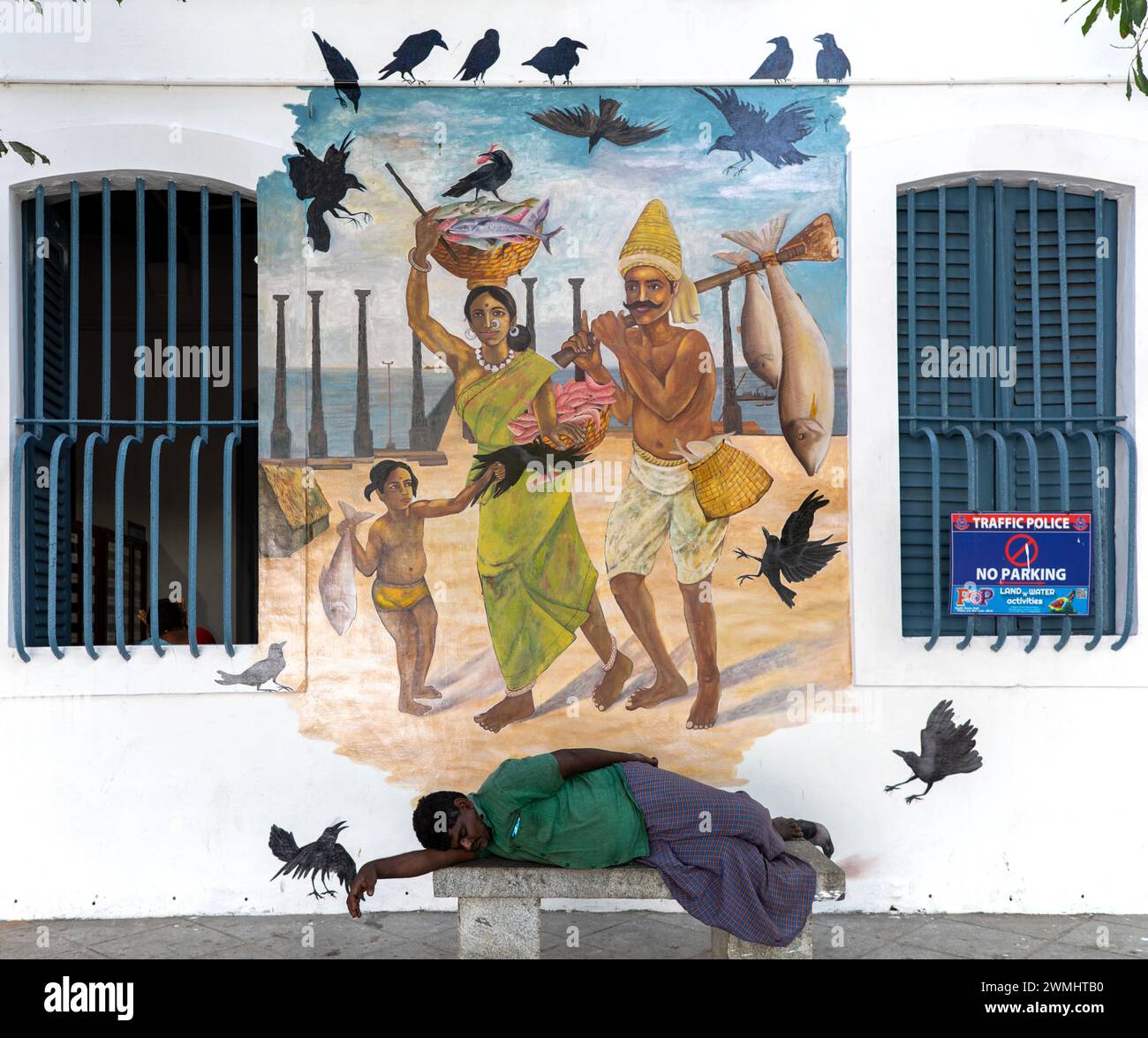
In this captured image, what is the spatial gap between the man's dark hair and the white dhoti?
159 cm

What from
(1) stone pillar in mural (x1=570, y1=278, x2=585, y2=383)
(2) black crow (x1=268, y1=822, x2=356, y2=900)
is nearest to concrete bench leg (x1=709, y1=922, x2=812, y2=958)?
(2) black crow (x1=268, y1=822, x2=356, y2=900)

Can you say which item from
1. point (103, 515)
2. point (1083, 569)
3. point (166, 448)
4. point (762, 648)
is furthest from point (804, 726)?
point (166, 448)

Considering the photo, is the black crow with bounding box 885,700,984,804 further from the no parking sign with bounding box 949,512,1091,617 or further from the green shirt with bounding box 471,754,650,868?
Result: the green shirt with bounding box 471,754,650,868

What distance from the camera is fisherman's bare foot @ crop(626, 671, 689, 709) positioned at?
5.41 metres

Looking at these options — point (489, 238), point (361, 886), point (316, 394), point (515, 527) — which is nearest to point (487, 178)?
point (489, 238)

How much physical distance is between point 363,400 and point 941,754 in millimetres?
3395

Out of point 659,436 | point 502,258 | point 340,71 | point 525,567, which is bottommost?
point 525,567

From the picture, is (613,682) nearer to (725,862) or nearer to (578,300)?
(725,862)

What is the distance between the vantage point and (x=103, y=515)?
28.4 feet

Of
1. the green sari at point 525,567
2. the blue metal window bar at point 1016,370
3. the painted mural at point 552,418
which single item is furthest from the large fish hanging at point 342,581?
the blue metal window bar at point 1016,370

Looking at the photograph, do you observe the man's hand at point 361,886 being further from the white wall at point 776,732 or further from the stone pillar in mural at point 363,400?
the stone pillar in mural at point 363,400

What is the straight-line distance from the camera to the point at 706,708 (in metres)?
5.41

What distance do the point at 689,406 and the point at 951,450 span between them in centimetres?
138

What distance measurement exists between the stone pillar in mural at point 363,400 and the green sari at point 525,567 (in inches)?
18.1
